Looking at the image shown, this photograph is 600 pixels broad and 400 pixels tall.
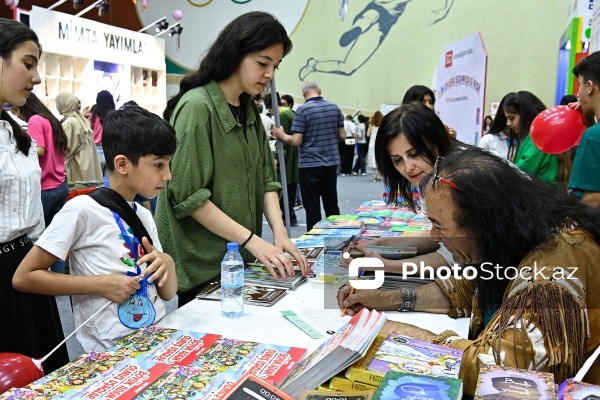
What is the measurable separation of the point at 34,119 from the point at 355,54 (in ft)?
32.4

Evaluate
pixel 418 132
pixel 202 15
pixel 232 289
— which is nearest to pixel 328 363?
pixel 232 289

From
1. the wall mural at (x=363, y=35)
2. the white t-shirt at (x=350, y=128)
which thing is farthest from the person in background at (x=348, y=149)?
the wall mural at (x=363, y=35)

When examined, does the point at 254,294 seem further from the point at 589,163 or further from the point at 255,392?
the point at 589,163

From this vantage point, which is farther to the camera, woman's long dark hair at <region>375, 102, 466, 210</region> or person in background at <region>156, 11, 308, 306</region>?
woman's long dark hair at <region>375, 102, 466, 210</region>

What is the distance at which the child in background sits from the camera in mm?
1388

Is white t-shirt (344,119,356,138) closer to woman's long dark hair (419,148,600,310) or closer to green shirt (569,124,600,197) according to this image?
green shirt (569,124,600,197)

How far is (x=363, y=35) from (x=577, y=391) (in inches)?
482

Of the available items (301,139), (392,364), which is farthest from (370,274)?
(301,139)

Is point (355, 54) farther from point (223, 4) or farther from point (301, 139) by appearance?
point (301, 139)

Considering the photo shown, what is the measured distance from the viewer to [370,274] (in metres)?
1.91

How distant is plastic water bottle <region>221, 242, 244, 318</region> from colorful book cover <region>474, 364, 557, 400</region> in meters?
0.79

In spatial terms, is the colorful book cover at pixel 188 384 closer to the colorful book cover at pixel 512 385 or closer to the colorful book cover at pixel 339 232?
the colorful book cover at pixel 512 385

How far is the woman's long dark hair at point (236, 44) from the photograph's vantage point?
1.74 m

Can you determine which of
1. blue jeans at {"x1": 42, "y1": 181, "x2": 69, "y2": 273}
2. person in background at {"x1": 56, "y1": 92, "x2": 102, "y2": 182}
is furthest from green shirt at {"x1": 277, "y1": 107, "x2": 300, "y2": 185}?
blue jeans at {"x1": 42, "y1": 181, "x2": 69, "y2": 273}
